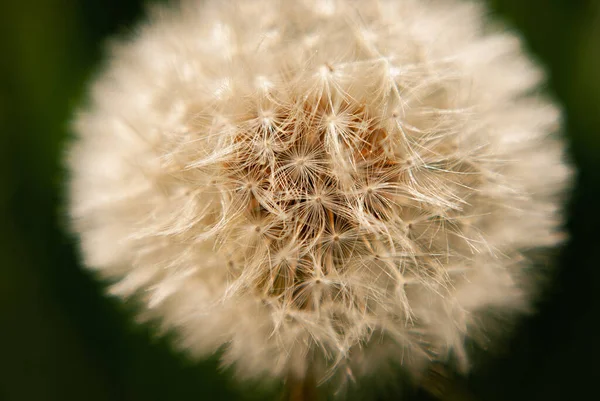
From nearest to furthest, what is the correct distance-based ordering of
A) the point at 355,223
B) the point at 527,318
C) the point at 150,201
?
the point at 355,223, the point at 150,201, the point at 527,318

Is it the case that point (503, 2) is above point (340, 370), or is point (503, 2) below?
above

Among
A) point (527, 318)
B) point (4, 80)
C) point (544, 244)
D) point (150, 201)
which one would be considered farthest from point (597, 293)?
point (4, 80)

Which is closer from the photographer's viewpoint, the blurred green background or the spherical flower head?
the spherical flower head

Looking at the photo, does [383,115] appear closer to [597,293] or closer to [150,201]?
[150,201]

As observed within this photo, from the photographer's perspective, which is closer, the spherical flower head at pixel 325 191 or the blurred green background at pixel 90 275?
the spherical flower head at pixel 325 191
